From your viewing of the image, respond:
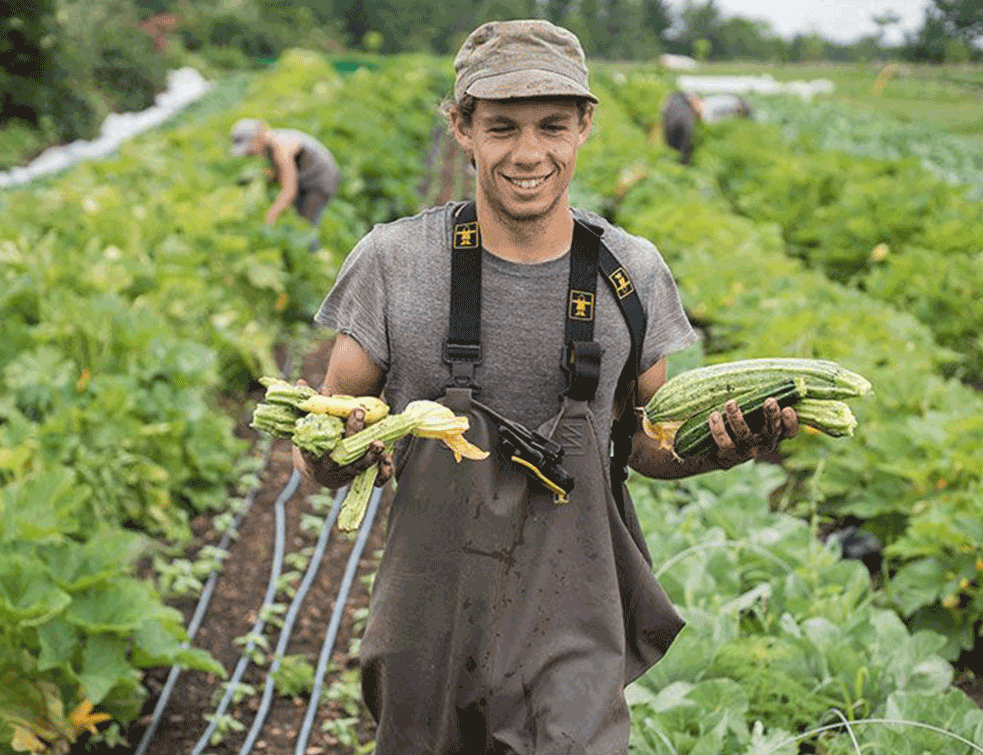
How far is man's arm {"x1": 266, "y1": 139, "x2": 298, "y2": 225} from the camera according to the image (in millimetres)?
9680

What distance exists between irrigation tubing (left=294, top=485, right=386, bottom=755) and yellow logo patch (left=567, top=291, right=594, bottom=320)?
1.35 meters

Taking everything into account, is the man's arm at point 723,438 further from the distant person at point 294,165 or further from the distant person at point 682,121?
the distant person at point 682,121

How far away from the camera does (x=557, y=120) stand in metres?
2.44

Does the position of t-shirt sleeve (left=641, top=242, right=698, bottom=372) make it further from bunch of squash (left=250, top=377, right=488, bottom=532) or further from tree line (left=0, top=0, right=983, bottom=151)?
tree line (left=0, top=0, right=983, bottom=151)

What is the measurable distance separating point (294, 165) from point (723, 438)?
27.2 ft

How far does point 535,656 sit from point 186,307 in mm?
5231

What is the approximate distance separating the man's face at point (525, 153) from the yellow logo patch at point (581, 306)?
17 cm

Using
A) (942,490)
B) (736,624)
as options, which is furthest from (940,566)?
(736,624)

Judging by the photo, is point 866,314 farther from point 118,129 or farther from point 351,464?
point 118,129

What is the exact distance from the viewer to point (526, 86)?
2.34 m

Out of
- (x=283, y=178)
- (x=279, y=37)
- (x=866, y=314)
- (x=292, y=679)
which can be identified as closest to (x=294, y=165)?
(x=283, y=178)

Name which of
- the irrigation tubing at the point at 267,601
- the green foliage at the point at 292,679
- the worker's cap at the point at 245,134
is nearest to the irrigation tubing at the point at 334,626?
the green foliage at the point at 292,679

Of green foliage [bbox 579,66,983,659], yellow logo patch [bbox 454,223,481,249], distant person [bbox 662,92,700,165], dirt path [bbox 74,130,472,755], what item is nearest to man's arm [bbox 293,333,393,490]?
yellow logo patch [bbox 454,223,481,249]

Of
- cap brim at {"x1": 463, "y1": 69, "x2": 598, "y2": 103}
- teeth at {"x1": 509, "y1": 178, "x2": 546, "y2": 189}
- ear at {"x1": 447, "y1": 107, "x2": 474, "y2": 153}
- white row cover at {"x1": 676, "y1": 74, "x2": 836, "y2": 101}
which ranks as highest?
cap brim at {"x1": 463, "y1": 69, "x2": 598, "y2": 103}
